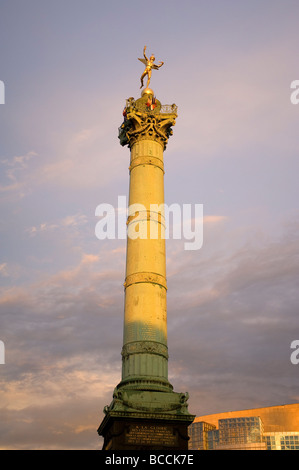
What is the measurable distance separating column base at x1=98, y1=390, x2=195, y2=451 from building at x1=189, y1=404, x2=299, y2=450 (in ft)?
355

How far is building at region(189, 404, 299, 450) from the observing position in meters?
124

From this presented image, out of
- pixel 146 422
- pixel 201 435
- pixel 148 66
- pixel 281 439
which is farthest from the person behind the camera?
pixel 201 435

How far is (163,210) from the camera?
33656 mm

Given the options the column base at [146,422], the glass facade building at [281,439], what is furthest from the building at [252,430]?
the column base at [146,422]

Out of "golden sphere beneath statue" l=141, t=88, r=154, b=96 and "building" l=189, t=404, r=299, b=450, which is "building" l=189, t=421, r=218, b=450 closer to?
"building" l=189, t=404, r=299, b=450

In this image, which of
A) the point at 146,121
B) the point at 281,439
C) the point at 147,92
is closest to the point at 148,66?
the point at 147,92

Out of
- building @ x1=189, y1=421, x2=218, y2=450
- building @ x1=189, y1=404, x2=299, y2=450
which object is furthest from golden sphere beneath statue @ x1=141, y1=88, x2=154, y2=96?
building @ x1=189, y1=421, x2=218, y2=450

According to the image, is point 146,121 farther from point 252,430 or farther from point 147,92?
point 252,430

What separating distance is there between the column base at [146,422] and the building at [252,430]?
108158 millimetres

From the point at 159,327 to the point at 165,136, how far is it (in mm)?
15017

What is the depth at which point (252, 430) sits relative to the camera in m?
125

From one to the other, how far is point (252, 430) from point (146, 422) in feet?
365
